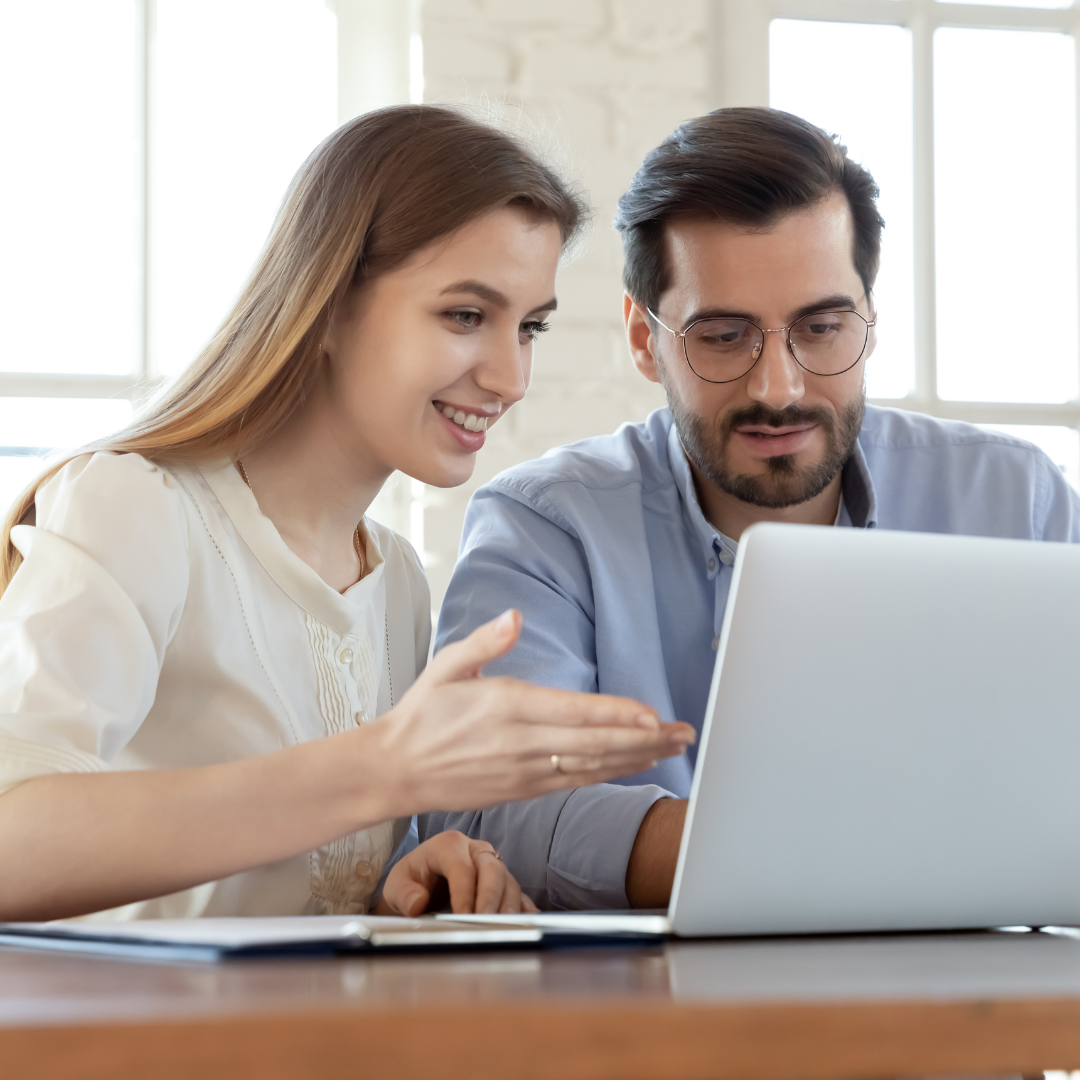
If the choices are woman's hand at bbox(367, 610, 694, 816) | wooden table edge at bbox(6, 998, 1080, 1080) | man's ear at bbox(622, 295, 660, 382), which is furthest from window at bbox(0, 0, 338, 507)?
wooden table edge at bbox(6, 998, 1080, 1080)

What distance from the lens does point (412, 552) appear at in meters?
1.48

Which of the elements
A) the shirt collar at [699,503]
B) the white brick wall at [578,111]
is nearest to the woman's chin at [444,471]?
the shirt collar at [699,503]

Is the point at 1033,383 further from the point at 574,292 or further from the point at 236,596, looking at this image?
the point at 236,596

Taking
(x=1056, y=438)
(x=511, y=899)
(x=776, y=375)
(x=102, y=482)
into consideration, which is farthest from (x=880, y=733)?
(x=1056, y=438)

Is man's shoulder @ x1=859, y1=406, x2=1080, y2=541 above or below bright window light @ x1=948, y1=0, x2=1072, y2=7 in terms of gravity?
below

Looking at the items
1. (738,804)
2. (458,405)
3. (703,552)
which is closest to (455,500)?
(703,552)

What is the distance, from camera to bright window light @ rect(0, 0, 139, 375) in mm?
2379

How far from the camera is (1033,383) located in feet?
9.00

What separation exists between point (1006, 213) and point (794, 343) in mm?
1529

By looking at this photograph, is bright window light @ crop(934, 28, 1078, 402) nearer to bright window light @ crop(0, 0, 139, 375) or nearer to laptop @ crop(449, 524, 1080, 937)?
bright window light @ crop(0, 0, 139, 375)

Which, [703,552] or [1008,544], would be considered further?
[703,552]

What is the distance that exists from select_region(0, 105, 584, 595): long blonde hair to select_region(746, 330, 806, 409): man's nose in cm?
39

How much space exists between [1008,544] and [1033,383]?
2.32 metres

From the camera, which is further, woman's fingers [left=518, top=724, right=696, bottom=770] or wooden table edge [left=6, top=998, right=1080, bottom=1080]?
woman's fingers [left=518, top=724, right=696, bottom=770]
